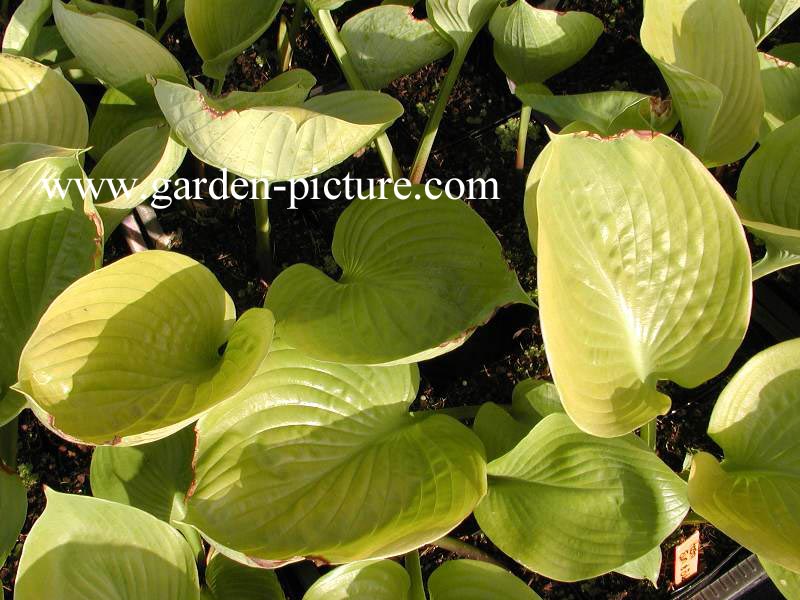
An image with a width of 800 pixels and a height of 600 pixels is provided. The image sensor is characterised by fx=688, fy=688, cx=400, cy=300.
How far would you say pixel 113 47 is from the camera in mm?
920

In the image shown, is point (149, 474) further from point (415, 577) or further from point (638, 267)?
point (638, 267)

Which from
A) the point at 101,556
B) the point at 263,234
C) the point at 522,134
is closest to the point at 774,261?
the point at 522,134

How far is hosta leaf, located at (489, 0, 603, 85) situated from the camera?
3.38ft

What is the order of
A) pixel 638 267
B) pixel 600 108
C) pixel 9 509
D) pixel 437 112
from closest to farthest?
pixel 638 267, pixel 9 509, pixel 600 108, pixel 437 112

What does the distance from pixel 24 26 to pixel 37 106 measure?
0.20 metres

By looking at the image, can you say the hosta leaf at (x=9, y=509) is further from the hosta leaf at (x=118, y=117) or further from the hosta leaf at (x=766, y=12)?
the hosta leaf at (x=766, y=12)

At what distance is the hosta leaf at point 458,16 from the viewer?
3.33 ft

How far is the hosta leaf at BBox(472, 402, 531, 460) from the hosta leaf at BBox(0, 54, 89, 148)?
69 centimetres

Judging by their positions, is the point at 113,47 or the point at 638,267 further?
the point at 113,47

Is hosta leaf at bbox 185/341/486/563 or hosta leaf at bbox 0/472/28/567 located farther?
hosta leaf at bbox 0/472/28/567

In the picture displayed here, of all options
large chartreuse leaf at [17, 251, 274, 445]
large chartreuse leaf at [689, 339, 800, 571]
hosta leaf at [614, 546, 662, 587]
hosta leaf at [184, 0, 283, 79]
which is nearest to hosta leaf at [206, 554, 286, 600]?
large chartreuse leaf at [17, 251, 274, 445]

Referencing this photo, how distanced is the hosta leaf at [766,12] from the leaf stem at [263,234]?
32.7 inches

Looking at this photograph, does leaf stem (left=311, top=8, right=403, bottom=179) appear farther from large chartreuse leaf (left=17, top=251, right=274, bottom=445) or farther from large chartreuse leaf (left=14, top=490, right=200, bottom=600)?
large chartreuse leaf (left=14, top=490, right=200, bottom=600)

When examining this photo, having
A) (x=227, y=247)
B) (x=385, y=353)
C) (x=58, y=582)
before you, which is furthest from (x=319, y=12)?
(x=58, y=582)
